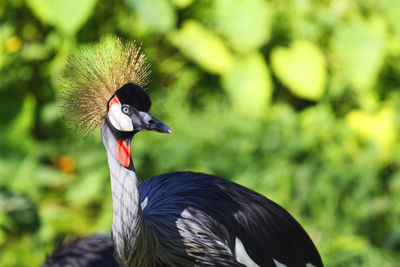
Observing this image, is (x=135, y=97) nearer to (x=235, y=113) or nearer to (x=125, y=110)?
(x=125, y=110)

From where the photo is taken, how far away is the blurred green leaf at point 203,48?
124 inches

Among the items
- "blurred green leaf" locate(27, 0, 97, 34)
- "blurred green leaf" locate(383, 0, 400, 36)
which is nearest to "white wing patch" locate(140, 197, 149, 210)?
"blurred green leaf" locate(27, 0, 97, 34)

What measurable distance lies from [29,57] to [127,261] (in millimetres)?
2070

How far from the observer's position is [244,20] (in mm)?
3059

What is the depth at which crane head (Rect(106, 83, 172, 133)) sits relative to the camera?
3.76 feet

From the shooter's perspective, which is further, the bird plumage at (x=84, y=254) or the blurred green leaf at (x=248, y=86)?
the blurred green leaf at (x=248, y=86)

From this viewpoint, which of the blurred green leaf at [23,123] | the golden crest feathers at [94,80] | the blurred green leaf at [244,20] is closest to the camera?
the golden crest feathers at [94,80]

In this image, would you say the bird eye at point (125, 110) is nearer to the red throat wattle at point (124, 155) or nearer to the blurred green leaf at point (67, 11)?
the red throat wattle at point (124, 155)

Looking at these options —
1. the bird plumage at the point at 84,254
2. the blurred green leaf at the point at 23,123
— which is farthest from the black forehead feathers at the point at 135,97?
the blurred green leaf at the point at 23,123

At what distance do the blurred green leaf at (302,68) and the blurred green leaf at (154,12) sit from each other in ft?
2.34

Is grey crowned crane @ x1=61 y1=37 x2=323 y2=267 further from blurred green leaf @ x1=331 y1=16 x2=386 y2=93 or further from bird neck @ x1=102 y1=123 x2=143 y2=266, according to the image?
blurred green leaf @ x1=331 y1=16 x2=386 y2=93

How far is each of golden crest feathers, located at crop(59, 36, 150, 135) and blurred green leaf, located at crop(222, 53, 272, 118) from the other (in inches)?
73.5

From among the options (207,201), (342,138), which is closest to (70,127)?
(207,201)

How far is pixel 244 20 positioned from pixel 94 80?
1906 millimetres
